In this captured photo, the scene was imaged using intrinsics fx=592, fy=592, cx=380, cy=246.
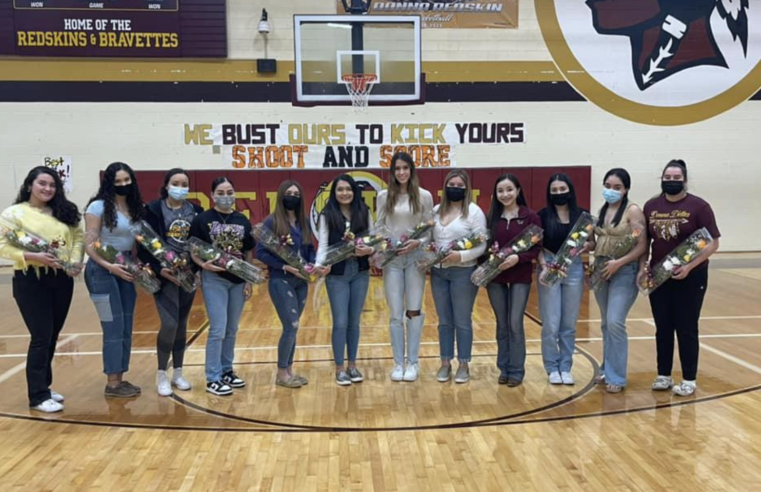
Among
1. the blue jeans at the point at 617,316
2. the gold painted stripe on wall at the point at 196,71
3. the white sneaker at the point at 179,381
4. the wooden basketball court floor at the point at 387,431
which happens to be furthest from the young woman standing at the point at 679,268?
the gold painted stripe on wall at the point at 196,71

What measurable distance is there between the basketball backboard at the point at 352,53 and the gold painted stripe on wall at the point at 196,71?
770 millimetres

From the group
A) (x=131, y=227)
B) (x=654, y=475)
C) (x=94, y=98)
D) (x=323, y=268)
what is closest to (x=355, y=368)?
(x=323, y=268)

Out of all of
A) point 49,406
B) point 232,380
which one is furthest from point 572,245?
point 49,406

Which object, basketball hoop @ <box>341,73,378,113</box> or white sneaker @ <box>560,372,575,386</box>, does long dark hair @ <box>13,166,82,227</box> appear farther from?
basketball hoop @ <box>341,73,378,113</box>

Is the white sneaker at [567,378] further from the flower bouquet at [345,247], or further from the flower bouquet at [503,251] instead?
the flower bouquet at [345,247]

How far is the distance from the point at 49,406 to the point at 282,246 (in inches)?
75.5

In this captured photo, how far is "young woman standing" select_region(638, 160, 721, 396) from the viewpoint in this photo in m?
4.06

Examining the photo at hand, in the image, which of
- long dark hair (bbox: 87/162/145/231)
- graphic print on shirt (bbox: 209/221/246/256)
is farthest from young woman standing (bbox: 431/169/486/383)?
long dark hair (bbox: 87/162/145/231)

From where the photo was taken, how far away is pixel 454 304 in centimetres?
451

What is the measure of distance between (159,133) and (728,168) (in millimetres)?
11271

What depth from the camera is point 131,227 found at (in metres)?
4.14

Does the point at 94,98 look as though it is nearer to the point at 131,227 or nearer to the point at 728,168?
the point at 131,227

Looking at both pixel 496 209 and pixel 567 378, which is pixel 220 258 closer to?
pixel 496 209

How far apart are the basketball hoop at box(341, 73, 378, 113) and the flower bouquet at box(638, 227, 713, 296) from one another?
7.47 m
